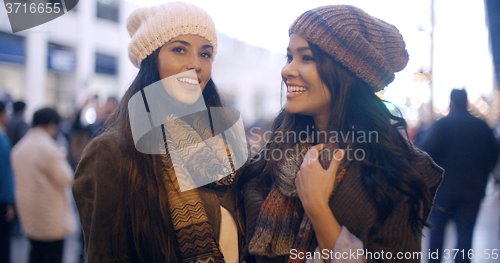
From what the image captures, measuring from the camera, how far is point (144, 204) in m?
1.57

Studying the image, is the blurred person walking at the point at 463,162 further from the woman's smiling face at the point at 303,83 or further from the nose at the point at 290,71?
the nose at the point at 290,71

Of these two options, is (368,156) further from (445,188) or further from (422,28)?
(422,28)

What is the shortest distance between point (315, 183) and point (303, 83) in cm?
56

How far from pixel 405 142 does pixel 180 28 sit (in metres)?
1.38

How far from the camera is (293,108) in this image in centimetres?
182

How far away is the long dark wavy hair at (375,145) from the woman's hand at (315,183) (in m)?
0.17

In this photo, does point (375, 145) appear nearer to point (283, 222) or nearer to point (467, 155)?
point (283, 222)

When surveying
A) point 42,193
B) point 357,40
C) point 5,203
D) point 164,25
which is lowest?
point 5,203

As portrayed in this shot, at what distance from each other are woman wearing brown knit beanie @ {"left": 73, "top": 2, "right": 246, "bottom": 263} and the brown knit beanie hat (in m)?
0.65

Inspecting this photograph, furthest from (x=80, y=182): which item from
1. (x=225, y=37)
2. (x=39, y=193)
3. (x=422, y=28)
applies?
(x=225, y=37)

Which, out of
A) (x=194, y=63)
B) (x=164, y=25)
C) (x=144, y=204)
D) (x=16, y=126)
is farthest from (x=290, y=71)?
(x=16, y=126)

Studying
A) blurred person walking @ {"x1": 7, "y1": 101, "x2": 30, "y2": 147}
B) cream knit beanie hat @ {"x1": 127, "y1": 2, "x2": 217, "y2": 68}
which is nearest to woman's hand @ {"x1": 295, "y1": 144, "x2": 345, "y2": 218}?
cream knit beanie hat @ {"x1": 127, "y1": 2, "x2": 217, "y2": 68}

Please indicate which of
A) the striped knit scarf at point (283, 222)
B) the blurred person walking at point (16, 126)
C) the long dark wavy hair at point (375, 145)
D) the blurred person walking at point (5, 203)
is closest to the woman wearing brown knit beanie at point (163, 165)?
the striped knit scarf at point (283, 222)

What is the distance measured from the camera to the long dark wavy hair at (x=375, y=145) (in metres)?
1.54
